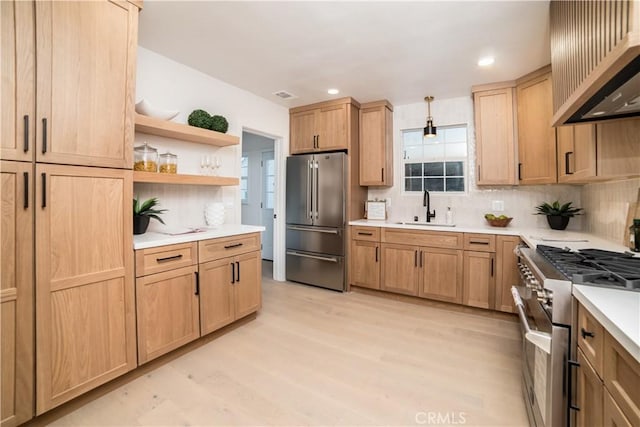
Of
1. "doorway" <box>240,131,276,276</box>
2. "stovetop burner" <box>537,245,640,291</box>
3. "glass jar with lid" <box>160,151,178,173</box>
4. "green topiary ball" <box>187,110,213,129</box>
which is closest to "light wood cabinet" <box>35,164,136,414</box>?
"glass jar with lid" <box>160,151,178,173</box>

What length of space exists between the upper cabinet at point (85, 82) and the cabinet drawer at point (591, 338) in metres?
2.40

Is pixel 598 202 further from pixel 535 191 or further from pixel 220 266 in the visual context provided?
pixel 220 266

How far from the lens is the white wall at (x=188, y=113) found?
253 cm

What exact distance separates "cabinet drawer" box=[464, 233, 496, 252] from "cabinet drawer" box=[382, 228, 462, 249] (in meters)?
0.07

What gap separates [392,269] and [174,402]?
252 cm

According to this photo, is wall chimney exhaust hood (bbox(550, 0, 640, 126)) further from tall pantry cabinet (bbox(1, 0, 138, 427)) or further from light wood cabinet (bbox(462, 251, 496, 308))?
tall pantry cabinet (bbox(1, 0, 138, 427))

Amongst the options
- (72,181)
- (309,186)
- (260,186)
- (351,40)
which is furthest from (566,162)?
(260,186)

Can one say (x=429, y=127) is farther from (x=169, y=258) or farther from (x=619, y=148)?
(x=169, y=258)

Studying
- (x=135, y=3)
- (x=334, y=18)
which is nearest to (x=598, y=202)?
(x=334, y=18)

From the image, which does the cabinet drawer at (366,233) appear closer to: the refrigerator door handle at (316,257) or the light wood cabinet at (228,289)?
the refrigerator door handle at (316,257)

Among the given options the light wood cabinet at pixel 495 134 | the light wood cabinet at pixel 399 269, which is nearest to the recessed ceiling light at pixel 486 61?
the light wood cabinet at pixel 495 134

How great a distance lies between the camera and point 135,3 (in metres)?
1.83

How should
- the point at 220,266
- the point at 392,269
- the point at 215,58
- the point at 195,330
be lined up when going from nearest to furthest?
the point at 195,330 → the point at 220,266 → the point at 215,58 → the point at 392,269

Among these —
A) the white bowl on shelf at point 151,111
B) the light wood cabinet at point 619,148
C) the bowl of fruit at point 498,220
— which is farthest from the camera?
the bowl of fruit at point 498,220
